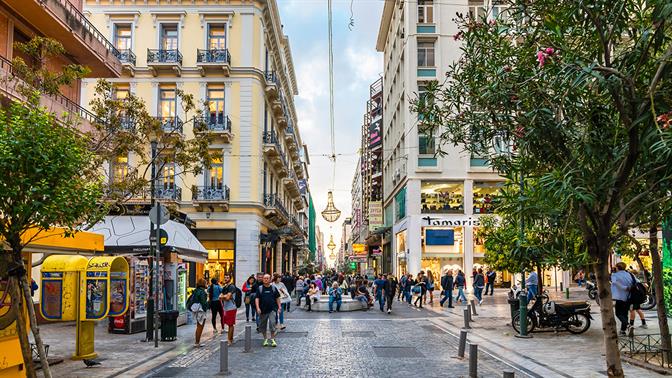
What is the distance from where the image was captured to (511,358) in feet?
42.8

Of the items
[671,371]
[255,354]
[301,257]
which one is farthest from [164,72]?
[301,257]

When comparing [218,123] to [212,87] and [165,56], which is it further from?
[165,56]

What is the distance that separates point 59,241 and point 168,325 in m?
4.46

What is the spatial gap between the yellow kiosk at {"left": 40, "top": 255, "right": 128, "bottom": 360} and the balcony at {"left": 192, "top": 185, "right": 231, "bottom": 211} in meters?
21.5

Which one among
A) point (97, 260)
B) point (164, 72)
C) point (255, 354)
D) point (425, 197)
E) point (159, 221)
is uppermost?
point (164, 72)

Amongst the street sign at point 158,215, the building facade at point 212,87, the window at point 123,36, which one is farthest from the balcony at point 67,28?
the window at point 123,36

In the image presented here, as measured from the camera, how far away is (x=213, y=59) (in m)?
35.6

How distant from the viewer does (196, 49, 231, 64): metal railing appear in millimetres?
35500

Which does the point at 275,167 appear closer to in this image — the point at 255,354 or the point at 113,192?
the point at 113,192

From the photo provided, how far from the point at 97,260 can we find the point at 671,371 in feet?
37.9

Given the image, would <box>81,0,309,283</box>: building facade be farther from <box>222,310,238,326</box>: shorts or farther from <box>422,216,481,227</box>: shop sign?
<box>222,310,238,326</box>: shorts

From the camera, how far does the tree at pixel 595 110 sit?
18.7 ft

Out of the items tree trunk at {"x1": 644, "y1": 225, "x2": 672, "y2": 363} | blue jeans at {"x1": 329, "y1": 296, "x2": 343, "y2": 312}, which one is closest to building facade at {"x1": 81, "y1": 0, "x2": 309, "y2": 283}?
blue jeans at {"x1": 329, "y1": 296, "x2": 343, "y2": 312}

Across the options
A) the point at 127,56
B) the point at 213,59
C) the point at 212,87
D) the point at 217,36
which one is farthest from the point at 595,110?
the point at 127,56
